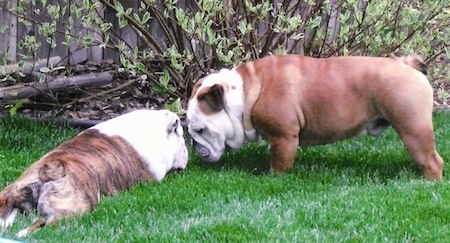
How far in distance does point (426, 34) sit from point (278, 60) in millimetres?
2246

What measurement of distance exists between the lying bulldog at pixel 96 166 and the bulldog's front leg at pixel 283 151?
0.69 metres

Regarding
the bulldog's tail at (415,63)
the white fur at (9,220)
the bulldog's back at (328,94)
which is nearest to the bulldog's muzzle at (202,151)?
the bulldog's back at (328,94)

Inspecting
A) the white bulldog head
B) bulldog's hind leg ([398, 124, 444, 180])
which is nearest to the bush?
the white bulldog head

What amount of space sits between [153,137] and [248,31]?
1.44 meters

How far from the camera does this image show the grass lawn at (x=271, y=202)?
4.72 m

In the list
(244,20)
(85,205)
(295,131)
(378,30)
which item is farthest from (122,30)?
(85,205)

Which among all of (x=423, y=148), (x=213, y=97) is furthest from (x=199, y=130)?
(x=423, y=148)

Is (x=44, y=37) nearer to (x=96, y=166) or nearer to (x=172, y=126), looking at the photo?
(x=172, y=126)

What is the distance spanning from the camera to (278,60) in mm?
6516

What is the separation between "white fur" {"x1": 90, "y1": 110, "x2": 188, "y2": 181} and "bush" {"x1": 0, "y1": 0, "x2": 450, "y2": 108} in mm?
920

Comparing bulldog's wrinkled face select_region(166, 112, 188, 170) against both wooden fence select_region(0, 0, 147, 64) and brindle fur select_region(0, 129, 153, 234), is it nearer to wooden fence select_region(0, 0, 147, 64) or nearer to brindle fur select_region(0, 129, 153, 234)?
brindle fur select_region(0, 129, 153, 234)

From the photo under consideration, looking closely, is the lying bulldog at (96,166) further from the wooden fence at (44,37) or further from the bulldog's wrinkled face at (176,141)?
the wooden fence at (44,37)

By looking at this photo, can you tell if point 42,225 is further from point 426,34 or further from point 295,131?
point 426,34

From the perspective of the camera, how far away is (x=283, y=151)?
20.8 ft
